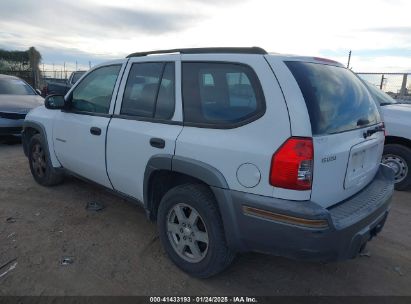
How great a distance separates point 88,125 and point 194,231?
1.73 m

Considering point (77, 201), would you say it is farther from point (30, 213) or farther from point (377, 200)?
point (377, 200)

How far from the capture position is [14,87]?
9250mm

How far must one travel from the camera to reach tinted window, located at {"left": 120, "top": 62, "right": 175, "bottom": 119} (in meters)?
3.06

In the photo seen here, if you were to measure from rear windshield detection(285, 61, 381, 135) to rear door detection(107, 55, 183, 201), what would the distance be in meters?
1.02

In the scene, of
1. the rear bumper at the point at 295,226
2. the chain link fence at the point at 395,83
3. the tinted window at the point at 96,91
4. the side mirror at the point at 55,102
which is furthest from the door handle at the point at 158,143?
the chain link fence at the point at 395,83

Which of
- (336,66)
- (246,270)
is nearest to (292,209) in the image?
(246,270)

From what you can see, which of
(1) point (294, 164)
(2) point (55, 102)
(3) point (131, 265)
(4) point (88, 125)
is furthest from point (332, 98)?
(2) point (55, 102)

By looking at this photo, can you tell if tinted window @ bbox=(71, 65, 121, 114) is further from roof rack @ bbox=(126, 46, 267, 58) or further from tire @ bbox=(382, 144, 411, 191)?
tire @ bbox=(382, 144, 411, 191)

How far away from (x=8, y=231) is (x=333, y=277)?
3237 mm

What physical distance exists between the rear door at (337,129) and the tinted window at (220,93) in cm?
31

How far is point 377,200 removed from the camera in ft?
9.32

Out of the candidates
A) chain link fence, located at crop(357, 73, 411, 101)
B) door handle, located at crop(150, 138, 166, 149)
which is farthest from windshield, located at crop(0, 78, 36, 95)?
chain link fence, located at crop(357, 73, 411, 101)

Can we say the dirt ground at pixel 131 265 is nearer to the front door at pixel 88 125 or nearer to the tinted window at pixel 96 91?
the front door at pixel 88 125

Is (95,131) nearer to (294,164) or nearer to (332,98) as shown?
(294,164)
